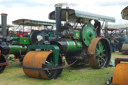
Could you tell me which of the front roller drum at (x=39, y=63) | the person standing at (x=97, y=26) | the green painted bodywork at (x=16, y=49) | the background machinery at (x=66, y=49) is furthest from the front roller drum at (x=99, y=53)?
the green painted bodywork at (x=16, y=49)

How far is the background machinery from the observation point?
4336 millimetres

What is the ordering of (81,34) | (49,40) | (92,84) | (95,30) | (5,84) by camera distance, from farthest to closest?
(95,30) < (81,34) < (49,40) < (5,84) < (92,84)

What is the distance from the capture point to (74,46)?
5.68 metres

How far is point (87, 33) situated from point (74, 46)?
857 mm

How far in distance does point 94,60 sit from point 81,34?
40.9 inches

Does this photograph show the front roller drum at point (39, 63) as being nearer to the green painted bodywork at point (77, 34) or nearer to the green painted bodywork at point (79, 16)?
the green painted bodywork at point (77, 34)

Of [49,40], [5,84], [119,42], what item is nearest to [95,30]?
[49,40]

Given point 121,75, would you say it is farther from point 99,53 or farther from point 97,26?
point 97,26

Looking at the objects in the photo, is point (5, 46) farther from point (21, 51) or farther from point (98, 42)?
point (98, 42)

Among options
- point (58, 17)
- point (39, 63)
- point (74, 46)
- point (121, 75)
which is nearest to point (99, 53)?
point (74, 46)

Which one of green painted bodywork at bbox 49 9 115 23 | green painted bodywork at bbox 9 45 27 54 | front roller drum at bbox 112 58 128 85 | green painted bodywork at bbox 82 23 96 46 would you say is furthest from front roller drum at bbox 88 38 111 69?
green painted bodywork at bbox 9 45 27 54

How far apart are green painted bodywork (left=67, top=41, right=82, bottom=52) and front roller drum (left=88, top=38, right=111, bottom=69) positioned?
367 millimetres

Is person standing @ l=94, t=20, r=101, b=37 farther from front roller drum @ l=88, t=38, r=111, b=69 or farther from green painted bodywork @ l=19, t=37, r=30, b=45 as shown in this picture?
green painted bodywork @ l=19, t=37, r=30, b=45

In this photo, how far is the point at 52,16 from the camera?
679 centimetres
